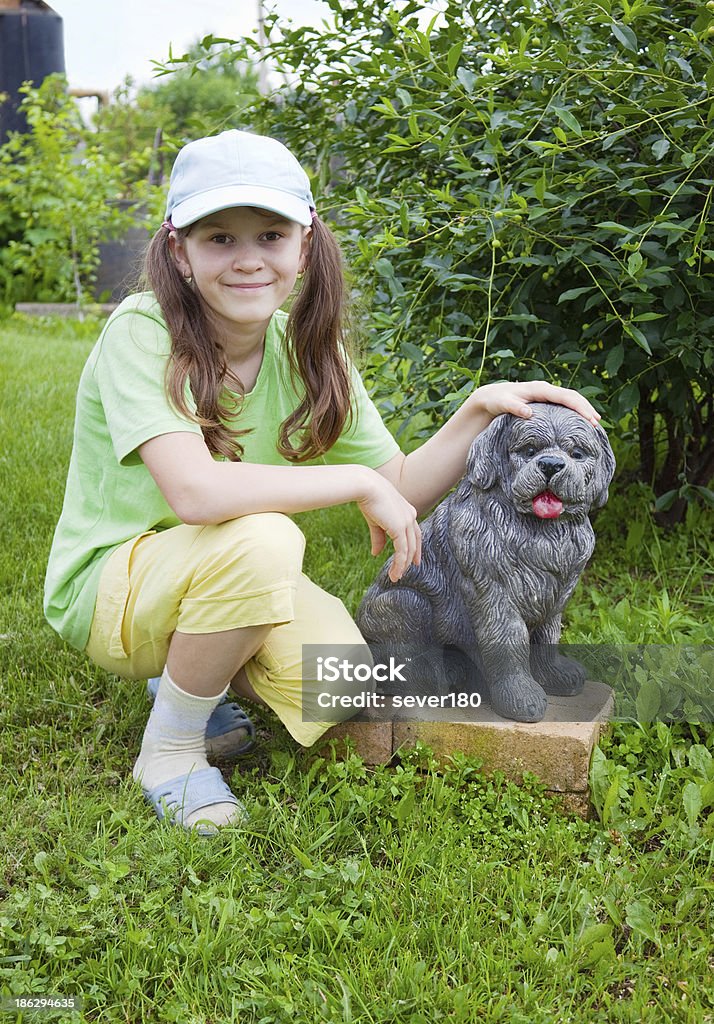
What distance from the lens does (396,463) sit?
2.55 metres

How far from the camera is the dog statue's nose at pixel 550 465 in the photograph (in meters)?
2.01

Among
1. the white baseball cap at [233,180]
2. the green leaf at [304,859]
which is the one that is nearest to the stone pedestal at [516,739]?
the green leaf at [304,859]

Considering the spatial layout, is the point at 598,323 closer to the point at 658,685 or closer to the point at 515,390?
the point at 515,390

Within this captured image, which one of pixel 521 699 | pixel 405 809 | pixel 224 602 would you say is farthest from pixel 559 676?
pixel 224 602

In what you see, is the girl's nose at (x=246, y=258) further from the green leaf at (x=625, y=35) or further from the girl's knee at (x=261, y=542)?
the green leaf at (x=625, y=35)

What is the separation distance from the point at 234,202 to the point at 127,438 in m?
0.52

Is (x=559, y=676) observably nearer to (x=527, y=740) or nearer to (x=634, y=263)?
(x=527, y=740)

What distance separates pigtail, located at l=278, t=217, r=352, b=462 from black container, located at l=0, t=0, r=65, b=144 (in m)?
9.47

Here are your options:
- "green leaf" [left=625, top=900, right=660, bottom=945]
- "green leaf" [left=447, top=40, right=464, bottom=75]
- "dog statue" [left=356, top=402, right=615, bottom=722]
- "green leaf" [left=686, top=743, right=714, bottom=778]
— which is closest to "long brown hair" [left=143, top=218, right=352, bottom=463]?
"dog statue" [left=356, top=402, right=615, bottom=722]

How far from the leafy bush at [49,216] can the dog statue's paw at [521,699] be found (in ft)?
23.8

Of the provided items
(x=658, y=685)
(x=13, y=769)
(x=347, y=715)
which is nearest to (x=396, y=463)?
(x=347, y=715)

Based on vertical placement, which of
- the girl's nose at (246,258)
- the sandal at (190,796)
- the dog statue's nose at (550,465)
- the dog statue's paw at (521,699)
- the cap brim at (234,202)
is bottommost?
the sandal at (190,796)

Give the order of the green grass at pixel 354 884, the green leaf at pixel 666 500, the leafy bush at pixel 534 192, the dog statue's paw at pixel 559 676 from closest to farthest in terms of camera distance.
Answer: the green grass at pixel 354 884 < the dog statue's paw at pixel 559 676 < the leafy bush at pixel 534 192 < the green leaf at pixel 666 500

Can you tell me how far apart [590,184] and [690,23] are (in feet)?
2.08
